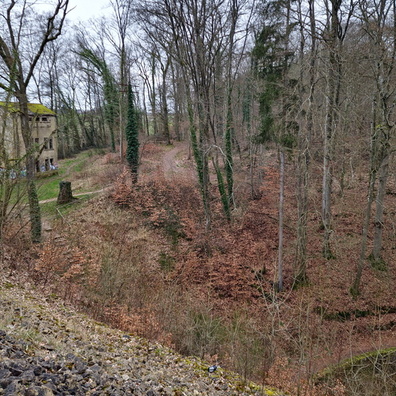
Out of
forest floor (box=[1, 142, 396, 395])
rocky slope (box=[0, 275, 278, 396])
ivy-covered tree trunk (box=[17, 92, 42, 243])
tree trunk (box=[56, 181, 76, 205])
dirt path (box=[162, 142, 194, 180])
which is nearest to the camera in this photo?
rocky slope (box=[0, 275, 278, 396])

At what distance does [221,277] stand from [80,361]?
26.0 ft

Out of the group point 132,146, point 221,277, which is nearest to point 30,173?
point 221,277

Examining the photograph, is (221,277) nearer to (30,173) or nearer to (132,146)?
(30,173)

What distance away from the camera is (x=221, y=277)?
11164mm

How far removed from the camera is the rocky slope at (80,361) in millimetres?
3023

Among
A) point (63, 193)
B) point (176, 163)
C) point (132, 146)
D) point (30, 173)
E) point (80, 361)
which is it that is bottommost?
point (80, 361)

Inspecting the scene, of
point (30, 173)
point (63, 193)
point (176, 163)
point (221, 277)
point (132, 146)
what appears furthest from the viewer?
point (176, 163)

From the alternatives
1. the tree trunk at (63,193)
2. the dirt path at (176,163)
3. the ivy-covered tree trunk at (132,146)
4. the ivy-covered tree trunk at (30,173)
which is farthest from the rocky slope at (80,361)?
the dirt path at (176,163)

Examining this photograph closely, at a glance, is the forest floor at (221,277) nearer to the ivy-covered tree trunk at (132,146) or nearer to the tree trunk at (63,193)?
the tree trunk at (63,193)

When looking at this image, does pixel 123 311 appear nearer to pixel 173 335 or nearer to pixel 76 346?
pixel 173 335

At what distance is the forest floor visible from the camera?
678cm

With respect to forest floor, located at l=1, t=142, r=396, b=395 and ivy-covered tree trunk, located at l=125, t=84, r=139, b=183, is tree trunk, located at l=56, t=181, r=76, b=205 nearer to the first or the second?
forest floor, located at l=1, t=142, r=396, b=395

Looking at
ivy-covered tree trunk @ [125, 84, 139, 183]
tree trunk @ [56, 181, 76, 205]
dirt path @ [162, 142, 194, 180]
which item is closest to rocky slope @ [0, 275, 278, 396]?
tree trunk @ [56, 181, 76, 205]

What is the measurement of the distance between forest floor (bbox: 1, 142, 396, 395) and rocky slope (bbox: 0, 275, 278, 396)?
2.93 ft
